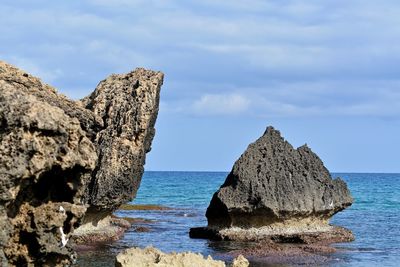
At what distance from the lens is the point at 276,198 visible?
4238 cm

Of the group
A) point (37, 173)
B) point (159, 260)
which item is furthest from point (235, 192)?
point (37, 173)

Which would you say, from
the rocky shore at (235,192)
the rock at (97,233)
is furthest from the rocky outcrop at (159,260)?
the rock at (97,233)

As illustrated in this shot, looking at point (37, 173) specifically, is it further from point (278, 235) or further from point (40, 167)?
point (278, 235)

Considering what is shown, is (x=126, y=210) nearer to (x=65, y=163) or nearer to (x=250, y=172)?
(x=250, y=172)

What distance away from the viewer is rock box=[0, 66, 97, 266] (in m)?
12.9

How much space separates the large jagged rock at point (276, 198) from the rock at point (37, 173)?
89.3ft

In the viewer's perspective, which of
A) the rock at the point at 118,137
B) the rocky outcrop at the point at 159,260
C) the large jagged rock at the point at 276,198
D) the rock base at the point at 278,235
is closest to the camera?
the rocky outcrop at the point at 159,260

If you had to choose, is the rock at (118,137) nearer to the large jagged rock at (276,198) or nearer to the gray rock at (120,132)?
the gray rock at (120,132)

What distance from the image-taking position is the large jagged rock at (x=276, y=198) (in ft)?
137

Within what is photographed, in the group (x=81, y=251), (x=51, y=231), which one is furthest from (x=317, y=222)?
(x=51, y=231)

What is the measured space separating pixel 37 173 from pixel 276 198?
29821mm

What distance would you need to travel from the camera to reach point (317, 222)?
44.0m

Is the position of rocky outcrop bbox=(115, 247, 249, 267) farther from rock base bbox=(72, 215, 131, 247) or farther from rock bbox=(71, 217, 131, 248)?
rock base bbox=(72, 215, 131, 247)

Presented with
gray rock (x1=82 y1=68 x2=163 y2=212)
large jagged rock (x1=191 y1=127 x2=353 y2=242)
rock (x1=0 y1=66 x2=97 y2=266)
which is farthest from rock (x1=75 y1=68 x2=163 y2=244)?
rock (x1=0 y1=66 x2=97 y2=266)
